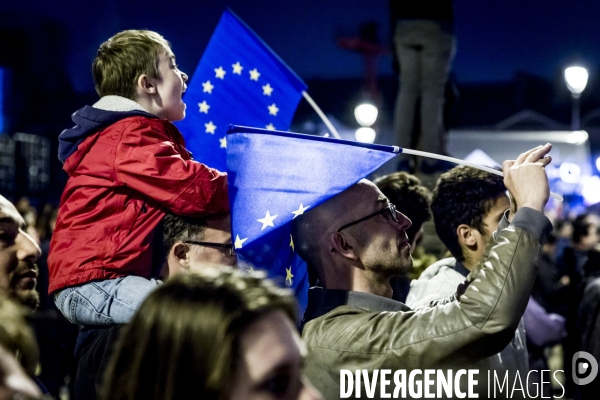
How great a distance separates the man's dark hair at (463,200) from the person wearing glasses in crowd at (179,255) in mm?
1196

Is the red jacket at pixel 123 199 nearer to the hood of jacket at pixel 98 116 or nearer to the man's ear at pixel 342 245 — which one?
the hood of jacket at pixel 98 116

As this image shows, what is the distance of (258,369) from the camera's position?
147cm

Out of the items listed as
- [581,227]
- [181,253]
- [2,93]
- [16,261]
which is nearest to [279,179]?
[181,253]

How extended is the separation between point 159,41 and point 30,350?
1.99m

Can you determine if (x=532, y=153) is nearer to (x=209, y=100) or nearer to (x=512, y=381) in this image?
(x=512, y=381)

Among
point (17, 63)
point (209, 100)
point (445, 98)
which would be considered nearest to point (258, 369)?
point (209, 100)

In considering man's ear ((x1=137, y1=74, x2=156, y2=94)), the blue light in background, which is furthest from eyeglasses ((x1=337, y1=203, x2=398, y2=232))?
the blue light in background

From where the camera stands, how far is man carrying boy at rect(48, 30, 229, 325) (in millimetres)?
2863

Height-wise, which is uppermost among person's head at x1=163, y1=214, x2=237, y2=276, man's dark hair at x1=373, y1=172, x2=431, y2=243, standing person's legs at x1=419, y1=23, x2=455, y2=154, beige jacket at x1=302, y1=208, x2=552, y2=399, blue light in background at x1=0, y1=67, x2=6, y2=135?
blue light in background at x1=0, y1=67, x2=6, y2=135

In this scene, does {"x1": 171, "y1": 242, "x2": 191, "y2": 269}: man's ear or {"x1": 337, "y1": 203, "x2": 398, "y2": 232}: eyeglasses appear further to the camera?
{"x1": 171, "y1": 242, "x2": 191, "y2": 269}: man's ear

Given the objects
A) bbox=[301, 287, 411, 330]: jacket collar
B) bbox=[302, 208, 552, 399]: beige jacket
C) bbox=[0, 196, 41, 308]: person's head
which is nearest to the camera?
bbox=[302, 208, 552, 399]: beige jacket

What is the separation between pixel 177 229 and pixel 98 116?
1.82ft

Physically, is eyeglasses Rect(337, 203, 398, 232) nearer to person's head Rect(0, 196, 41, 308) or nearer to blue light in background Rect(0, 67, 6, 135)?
person's head Rect(0, 196, 41, 308)

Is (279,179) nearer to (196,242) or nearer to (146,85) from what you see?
(196,242)
